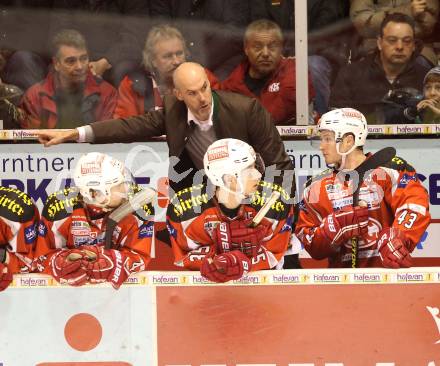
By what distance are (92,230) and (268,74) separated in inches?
94.7

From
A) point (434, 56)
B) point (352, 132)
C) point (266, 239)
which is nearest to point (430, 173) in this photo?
point (434, 56)

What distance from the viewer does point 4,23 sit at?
8102 millimetres

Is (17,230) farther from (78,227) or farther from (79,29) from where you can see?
(79,29)

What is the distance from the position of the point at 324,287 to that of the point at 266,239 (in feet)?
2.40

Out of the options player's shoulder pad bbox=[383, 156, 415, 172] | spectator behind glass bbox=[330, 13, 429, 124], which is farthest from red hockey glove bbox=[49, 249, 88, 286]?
spectator behind glass bbox=[330, 13, 429, 124]

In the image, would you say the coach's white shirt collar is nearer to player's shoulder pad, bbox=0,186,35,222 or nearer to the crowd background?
the crowd background

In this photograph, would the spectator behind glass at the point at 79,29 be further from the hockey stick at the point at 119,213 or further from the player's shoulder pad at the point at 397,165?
the player's shoulder pad at the point at 397,165

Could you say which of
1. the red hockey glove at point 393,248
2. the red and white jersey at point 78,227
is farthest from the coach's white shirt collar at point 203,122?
the red hockey glove at point 393,248

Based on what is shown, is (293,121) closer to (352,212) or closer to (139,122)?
(139,122)

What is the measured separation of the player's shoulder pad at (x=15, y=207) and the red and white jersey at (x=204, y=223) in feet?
2.84

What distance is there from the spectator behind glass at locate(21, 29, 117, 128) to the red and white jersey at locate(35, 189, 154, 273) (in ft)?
5.93

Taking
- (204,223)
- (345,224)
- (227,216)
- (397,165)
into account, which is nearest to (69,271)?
(204,223)

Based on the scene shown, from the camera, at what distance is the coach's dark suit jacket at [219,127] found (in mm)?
7352

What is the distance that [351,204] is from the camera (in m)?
6.46
